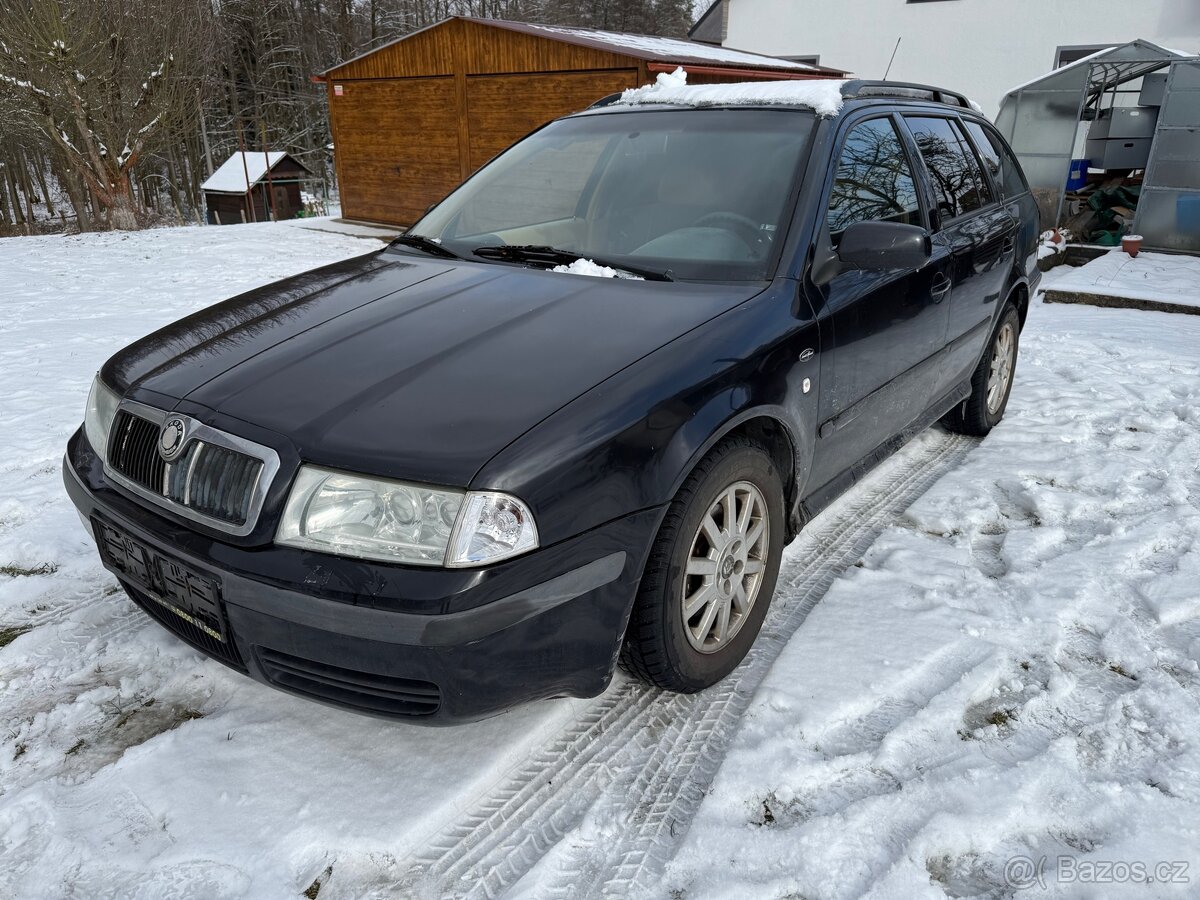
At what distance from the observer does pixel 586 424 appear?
193 centimetres

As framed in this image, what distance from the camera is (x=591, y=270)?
274cm

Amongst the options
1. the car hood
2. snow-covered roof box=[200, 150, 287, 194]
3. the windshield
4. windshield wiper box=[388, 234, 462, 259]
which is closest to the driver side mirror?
the windshield

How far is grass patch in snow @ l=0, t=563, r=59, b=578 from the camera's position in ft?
10.3

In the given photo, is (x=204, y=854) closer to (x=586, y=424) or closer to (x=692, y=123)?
(x=586, y=424)

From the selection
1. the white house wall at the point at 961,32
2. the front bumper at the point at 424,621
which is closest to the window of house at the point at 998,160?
the front bumper at the point at 424,621

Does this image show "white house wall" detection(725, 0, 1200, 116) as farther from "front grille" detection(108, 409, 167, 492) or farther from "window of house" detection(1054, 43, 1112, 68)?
"front grille" detection(108, 409, 167, 492)

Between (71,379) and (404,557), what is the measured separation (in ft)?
16.0

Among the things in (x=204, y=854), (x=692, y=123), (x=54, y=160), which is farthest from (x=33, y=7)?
(x=204, y=854)

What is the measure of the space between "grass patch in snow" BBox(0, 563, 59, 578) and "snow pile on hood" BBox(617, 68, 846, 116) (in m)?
2.96

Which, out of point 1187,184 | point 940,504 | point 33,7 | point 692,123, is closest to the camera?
point 692,123

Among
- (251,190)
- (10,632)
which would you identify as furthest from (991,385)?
(251,190)

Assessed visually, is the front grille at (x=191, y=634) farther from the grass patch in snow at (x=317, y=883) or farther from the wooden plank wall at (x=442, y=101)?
the wooden plank wall at (x=442, y=101)

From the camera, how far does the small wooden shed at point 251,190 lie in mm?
30484

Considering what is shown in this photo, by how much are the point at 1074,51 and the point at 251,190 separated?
1024 inches
